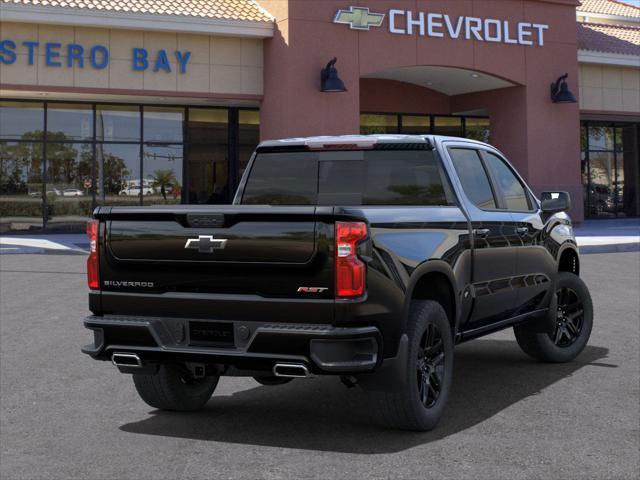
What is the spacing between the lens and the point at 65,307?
11.7 m

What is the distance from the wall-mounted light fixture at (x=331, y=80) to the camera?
2491cm

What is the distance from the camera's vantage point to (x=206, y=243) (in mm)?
5355

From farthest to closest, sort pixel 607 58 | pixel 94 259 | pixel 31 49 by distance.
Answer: pixel 607 58, pixel 31 49, pixel 94 259

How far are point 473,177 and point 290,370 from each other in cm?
264

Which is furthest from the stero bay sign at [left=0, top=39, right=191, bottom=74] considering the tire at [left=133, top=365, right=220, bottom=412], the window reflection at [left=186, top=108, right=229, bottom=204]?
the tire at [left=133, top=365, right=220, bottom=412]

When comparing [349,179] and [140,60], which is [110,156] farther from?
[349,179]

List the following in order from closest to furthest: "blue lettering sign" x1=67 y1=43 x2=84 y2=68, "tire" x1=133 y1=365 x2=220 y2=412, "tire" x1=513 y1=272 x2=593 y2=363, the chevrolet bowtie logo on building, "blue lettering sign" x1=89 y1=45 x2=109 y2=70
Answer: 1. "tire" x1=133 y1=365 x2=220 y2=412
2. "tire" x1=513 y1=272 x2=593 y2=363
3. "blue lettering sign" x1=67 y1=43 x2=84 y2=68
4. "blue lettering sign" x1=89 y1=45 x2=109 y2=70
5. the chevrolet bowtie logo on building

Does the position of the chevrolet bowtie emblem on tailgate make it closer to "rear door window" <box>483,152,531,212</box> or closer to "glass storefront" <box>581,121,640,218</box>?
"rear door window" <box>483,152,531,212</box>

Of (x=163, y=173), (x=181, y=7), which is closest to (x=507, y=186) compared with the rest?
(x=181, y=7)

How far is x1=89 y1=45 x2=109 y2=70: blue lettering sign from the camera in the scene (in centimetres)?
2464

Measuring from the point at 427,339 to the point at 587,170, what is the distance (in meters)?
31.1

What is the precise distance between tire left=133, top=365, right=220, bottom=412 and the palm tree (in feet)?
72.3

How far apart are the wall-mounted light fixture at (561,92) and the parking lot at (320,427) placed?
20580 millimetres

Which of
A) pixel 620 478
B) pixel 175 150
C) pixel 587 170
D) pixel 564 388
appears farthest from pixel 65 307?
pixel 587 170
